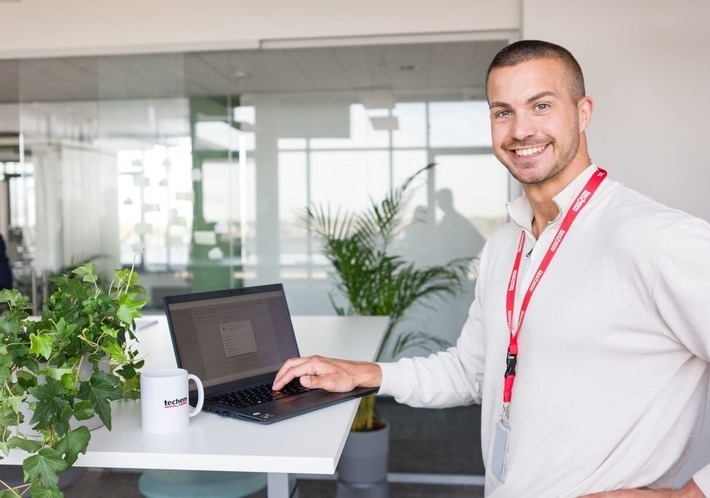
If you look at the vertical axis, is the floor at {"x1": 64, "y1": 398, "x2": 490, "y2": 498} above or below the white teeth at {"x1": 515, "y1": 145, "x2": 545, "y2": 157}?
below

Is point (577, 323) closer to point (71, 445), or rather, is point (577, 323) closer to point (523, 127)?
point (523, 127)

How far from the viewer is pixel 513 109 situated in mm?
1555

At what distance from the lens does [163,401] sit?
4.62 feet

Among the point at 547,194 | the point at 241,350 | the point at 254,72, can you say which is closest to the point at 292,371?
the point at 241,350

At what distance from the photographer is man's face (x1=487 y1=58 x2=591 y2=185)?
153 centimetres

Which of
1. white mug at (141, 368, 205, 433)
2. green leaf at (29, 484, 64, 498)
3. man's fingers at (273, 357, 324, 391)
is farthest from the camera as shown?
man's fingers at (273, 357, 324, 391)

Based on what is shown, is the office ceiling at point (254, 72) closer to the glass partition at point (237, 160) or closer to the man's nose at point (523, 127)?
the glass partition at point (237, 160)

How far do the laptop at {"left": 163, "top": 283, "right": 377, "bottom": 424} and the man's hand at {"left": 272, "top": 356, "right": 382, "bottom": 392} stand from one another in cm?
2

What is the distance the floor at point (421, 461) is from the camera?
385 cm

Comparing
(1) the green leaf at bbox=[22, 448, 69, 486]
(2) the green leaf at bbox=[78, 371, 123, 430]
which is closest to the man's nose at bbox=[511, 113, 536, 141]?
(2) the green leaf at bbox=[78, 371, 123, 430]

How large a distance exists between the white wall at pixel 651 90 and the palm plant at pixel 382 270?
3.37 feet

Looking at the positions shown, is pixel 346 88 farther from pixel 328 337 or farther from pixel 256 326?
pixel 256 326

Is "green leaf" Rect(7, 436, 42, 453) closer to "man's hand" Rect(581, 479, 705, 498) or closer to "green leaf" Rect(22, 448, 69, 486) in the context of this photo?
"green leaf" Rect(22, 448, 69, 486)

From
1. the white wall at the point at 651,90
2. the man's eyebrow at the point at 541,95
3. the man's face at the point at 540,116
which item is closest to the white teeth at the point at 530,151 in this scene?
the man's face at the point at 540,116
